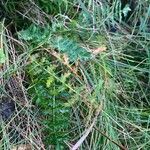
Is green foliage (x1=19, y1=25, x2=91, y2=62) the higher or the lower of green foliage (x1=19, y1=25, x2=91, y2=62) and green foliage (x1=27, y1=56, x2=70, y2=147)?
the higher

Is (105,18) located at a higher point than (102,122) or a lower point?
higher

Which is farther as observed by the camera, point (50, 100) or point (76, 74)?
point (76, 74)

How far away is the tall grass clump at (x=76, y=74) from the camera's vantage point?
1.43 m

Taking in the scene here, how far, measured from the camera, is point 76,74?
1520mm

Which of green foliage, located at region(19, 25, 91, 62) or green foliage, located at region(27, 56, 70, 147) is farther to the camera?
green foliage, located at region(19, 25, 91, 62)

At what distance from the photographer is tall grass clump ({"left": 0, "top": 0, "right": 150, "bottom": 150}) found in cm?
143

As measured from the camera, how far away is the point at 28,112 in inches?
57.6

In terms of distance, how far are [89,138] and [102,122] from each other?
8 cm

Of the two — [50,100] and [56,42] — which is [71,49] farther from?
[50,100]

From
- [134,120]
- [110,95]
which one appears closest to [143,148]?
[134,120]

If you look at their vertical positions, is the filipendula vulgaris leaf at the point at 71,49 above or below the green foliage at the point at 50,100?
above

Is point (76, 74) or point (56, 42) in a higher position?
point (56, 42)

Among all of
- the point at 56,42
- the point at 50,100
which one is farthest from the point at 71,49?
the point at 50,100

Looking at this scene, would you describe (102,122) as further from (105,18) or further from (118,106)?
(105,18)
